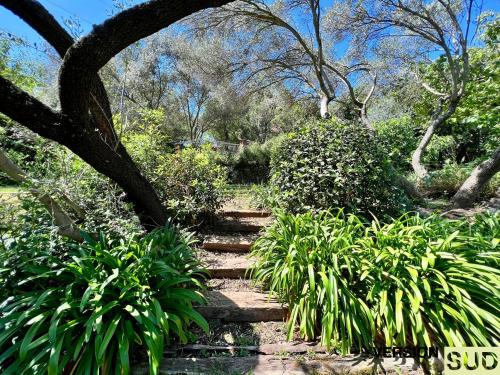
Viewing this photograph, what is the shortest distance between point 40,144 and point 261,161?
779cm

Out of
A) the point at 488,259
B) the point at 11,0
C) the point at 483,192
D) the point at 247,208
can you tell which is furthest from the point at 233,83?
the point at 488,259

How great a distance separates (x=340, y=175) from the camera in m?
3.26

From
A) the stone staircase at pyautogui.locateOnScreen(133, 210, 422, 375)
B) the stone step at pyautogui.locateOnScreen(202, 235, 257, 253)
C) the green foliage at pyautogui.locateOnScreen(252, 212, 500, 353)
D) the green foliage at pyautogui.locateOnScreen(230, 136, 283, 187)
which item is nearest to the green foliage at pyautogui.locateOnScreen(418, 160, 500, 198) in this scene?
the green foliage at pyautogui.locateOnScreen(252, 212, 500, 353)

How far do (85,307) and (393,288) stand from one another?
7.28 ft

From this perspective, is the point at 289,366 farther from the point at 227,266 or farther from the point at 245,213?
the point at 245,213

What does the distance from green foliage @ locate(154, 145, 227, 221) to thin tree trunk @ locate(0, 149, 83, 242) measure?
121 centimetres

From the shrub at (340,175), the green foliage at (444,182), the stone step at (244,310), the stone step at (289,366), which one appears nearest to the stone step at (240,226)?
the shrub at (340,175)

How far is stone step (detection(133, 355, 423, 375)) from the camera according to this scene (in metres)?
1.81

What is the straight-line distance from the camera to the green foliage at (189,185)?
3.60 metres

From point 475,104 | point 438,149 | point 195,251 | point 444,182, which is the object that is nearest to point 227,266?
point 195,251

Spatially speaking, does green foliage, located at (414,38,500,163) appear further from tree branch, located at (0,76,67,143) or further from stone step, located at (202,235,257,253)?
tree branch, located at (0,76,67,143)

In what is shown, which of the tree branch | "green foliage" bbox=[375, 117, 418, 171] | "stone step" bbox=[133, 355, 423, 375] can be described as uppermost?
"green foliage" bbox=[375, 117, 418, 171]

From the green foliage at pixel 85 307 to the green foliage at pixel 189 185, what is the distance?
1323 mm

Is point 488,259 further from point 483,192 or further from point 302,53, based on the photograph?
point 302,53
